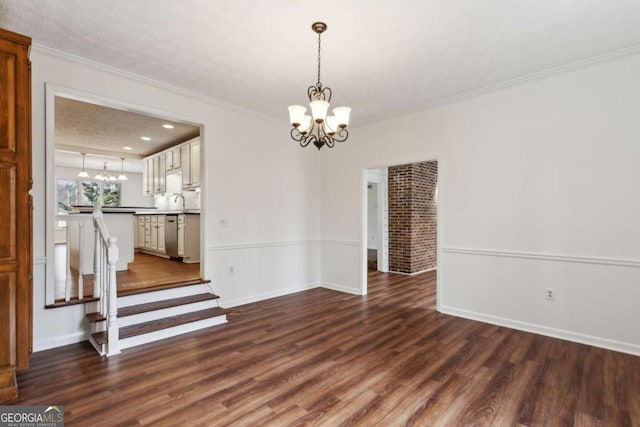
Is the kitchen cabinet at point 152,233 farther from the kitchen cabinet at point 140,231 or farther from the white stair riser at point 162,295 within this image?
the white stair riser at point 162,295

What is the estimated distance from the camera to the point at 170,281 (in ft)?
13.4

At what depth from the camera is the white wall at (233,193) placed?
2984 millimetres

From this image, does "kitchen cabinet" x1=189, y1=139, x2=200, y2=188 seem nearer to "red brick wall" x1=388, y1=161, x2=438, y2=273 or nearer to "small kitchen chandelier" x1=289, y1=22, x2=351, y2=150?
"small kitchen chandelier" x1=289, y1=22, x2=351, y2=150

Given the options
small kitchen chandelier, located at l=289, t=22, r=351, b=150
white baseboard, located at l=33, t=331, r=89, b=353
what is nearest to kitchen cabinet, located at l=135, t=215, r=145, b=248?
white baseboard, located at l=33, t=331, r=89, b=353

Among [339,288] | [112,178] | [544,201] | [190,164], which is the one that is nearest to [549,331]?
[544,201]

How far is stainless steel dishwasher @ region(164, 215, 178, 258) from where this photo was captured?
239 inches

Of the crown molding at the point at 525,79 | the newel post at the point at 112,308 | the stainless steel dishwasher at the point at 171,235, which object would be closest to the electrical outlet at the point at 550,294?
the crown molding at the point at 525,79

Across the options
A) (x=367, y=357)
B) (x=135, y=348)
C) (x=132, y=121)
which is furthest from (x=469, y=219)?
(x=132, y=121)

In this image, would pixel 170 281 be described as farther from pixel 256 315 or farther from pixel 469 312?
pixel 469 312

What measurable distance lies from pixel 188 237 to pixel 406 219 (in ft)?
14.8

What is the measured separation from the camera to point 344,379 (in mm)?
2482

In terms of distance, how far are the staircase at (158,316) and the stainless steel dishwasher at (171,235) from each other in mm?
2378

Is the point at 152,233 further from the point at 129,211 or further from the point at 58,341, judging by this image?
the point at 58,341

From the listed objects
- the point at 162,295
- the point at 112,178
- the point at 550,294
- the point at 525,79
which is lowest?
the point at 162,295
